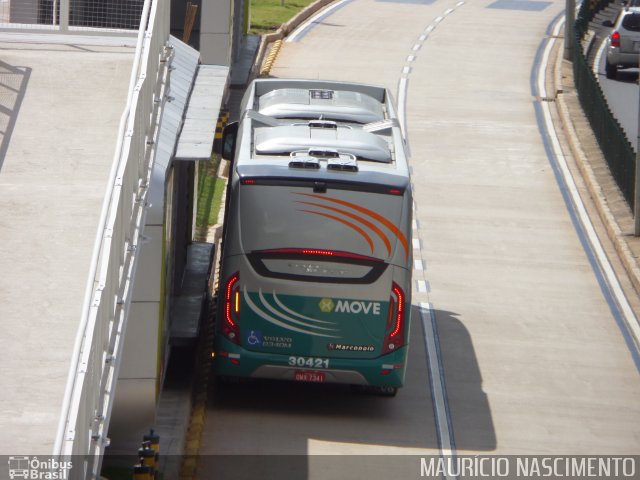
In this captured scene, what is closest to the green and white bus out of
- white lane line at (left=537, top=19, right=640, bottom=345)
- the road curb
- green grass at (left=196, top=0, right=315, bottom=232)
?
white lane line at (left=537, top=19, right=640, bottom=345)

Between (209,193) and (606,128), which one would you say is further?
(606,128)

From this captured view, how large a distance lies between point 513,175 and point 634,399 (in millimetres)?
11066

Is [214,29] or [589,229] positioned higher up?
[214,29]

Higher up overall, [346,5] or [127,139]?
[127,139]

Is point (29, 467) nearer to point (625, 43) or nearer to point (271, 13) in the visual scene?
point (625, 43)

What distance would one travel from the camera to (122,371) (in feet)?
41.9

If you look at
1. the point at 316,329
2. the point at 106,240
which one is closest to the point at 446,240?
the point at 316,329

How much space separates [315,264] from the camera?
1487cm

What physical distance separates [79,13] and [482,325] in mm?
7601

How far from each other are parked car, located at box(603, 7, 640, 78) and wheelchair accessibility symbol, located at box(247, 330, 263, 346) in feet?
75.0

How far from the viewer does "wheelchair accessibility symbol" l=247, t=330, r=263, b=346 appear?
15.2 metres

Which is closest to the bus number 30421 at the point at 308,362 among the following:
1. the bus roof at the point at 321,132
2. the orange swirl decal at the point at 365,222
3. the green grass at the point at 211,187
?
the orange swirl decal at the point at 365,222

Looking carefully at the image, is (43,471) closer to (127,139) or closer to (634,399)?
(127,139)

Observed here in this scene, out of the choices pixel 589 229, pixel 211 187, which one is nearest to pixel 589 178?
pixel 589 229
